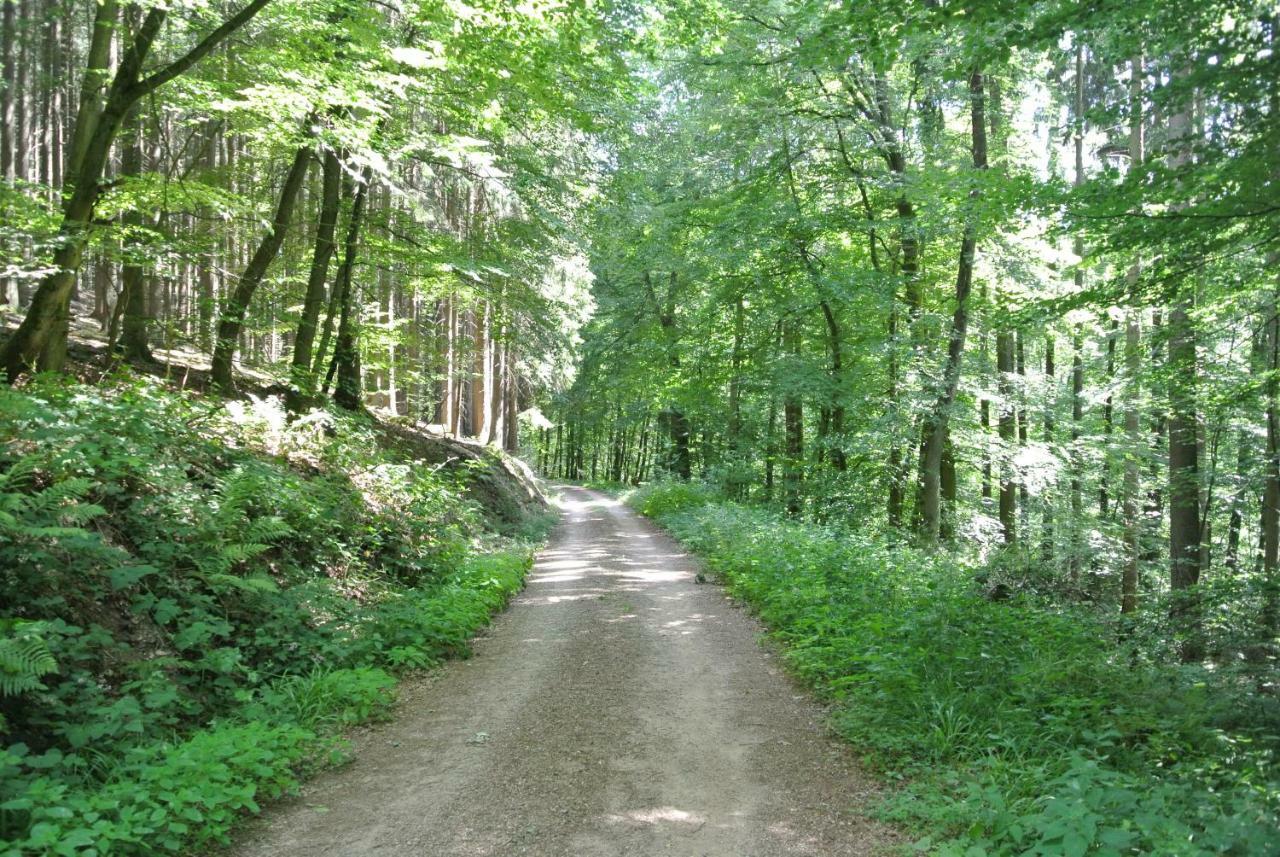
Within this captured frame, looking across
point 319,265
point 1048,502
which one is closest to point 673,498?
point 1048,502

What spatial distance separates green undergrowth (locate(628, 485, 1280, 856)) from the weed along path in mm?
437

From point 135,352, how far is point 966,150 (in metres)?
16.3

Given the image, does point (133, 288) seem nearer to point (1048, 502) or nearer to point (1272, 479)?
point (1272, 479)

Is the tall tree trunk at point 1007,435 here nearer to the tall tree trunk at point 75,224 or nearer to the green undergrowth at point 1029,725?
the green undergrowth at point 1029,725

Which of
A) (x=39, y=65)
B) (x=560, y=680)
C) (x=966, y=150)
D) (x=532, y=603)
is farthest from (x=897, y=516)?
(x=39, y=65)

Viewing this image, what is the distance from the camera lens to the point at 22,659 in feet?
13.2

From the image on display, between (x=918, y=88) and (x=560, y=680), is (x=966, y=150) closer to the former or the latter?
(x=918, y=88)

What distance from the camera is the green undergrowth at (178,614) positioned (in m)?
4.03

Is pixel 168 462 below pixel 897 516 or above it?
above

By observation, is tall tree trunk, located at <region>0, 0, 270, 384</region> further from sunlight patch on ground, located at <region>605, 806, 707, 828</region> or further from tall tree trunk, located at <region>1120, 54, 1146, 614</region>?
tall tree trunk, located at <region>1120, 54, 1146, 614</region>

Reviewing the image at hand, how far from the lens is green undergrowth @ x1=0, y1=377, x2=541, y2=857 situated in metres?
4.03

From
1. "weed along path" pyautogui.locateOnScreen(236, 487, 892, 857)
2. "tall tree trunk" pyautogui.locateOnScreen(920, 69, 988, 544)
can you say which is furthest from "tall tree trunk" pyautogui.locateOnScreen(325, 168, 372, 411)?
"tall tree trunk" pyautogui.locateOnScreen(920, 69, 988, 544)

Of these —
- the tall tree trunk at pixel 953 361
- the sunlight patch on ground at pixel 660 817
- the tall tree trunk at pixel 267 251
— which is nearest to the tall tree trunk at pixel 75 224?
Result: the tall tree trunk at pixel 267 251

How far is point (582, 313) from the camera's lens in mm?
23375
